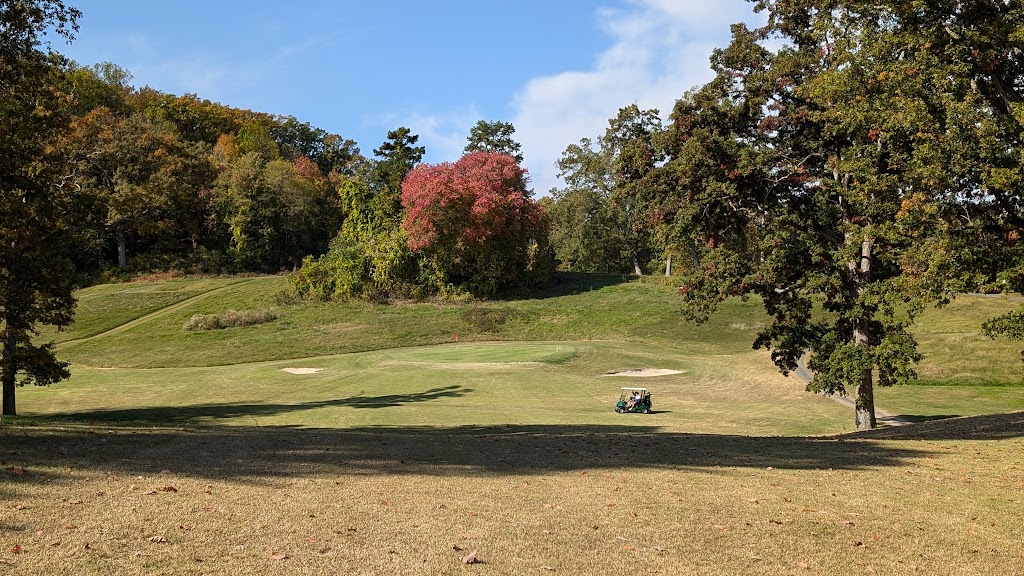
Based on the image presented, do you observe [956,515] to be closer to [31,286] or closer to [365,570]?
[365,570]

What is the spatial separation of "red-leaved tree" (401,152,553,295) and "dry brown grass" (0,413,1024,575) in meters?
40.9

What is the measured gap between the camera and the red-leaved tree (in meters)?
54.7

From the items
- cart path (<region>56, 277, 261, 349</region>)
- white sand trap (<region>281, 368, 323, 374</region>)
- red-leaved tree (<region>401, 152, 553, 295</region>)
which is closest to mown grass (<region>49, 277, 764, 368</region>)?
cart path (<region>56, 277, 261, 349</region>)

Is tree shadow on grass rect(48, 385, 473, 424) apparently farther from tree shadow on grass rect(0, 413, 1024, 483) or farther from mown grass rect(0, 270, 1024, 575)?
tree shadow on grass rect(0, 413, 1024, 483)

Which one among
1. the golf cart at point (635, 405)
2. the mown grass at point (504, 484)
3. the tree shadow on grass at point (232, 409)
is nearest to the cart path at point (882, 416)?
the mown grass at point (504, 484)

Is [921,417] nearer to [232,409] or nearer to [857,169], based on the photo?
[857,169]

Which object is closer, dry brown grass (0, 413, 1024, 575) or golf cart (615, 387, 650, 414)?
dry brown grass (0, 413, 1024, 575)

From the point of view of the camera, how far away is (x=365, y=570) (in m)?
6.78

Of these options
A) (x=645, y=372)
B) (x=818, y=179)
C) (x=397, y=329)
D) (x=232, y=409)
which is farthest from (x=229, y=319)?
(x=818, y=179)

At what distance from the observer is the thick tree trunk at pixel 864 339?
2133 cm

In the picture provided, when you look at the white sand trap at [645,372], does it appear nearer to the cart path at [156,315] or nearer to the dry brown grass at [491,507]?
the dry brown grass at [491,507]

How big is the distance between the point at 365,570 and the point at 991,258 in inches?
593

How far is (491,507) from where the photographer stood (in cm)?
911

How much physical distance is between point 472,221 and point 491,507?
46838mm
